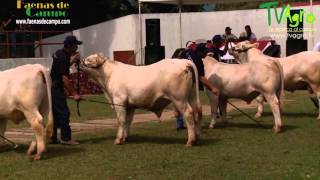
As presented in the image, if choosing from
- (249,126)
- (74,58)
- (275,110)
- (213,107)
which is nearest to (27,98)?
(74,58)

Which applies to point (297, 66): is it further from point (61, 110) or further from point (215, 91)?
point (61, 110)

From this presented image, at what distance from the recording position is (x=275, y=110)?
13.5m

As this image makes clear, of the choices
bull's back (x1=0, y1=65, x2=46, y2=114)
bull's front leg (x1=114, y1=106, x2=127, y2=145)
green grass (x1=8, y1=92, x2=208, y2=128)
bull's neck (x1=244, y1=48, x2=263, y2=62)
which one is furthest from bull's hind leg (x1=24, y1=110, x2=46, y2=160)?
bull's neck (x1=244, y1=48, x2=263, y2=62)

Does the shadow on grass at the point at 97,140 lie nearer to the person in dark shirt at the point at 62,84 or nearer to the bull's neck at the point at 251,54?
the person in dark shirt at the point at 62,84

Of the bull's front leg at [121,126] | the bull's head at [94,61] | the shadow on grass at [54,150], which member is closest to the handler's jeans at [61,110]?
the shadow on grass at [54,150]

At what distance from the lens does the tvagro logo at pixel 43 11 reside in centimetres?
3300

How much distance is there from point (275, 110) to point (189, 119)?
2.53m

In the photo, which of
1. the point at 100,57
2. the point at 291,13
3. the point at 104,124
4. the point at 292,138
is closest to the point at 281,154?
the point at 292,138

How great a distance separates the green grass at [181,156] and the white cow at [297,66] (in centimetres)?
140

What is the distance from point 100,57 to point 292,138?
3.94 m

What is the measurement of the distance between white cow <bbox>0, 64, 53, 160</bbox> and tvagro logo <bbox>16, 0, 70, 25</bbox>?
22243 millimetres

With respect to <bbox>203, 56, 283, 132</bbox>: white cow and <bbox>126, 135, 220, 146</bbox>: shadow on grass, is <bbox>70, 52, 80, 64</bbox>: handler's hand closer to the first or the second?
<bbox>126, 135, 220, 146</bbox>: shadow on grass

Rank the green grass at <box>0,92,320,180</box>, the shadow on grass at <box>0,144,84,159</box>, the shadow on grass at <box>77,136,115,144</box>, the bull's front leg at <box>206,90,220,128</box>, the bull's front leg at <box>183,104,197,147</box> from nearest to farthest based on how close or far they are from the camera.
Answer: the green grass at <box>0,92,320,180</box> < the shadow on grass at <box>0,144,84,159</box> < the bull's front leg at <box>183,104,197,147</box> < the shadow on grass at <box>77,136,115,144</box> < the bull's front leg at <box>206,90,220,128</box>

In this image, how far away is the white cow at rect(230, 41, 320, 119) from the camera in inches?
607
